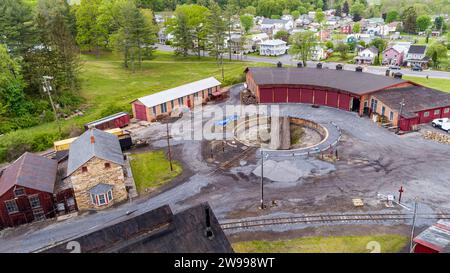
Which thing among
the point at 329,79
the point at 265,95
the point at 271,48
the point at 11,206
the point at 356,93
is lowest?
the point at 11,206

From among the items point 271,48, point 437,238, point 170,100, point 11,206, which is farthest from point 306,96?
point 271,48

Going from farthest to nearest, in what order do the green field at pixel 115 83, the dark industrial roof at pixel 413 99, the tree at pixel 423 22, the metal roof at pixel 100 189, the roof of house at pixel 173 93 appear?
the tree at pixel 423 22 < the roof of house at pixel 173 93 < the dark industrial roof at pixel 413 99 < the green field at pixel 115 83 < the metal roof at pixel 100 189

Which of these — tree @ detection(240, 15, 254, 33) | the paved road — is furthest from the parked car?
tree @ detection(240, 15, 254, 33)

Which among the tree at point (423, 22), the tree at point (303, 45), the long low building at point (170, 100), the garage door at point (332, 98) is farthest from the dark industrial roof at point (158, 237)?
the tree at point (423, 22)

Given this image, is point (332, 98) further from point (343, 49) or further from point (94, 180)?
point (343, 49)

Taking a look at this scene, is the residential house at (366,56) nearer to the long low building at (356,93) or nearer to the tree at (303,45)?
the tree at (303,45)

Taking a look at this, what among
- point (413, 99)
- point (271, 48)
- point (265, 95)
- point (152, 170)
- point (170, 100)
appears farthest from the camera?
point (271, 48)

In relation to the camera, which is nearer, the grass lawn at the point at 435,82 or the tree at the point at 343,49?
the grass lawn at the point at 435,82

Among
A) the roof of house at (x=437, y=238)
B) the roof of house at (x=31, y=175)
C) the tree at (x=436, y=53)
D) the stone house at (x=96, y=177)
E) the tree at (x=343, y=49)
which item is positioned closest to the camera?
the roof of house at (x=437, y=238)
